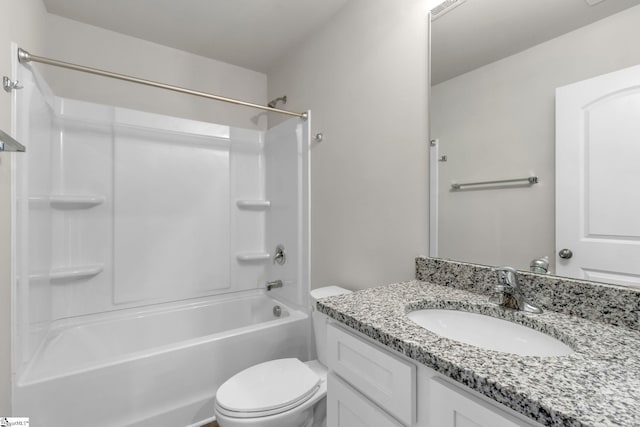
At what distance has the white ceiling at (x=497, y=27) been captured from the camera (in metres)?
0.94

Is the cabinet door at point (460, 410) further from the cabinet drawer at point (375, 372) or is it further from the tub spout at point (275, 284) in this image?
the tub spout at point (275, 284)

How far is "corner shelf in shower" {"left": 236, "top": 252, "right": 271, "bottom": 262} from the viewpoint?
2.48m

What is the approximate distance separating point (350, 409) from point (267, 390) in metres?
0.59

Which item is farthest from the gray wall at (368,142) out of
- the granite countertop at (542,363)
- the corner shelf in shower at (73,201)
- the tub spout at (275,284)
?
the corner shelf in shower at (73,201)

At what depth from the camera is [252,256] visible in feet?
8.20

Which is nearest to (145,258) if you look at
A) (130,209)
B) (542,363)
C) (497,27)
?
(130,209)

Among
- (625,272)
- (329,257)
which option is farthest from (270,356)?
(625,272)

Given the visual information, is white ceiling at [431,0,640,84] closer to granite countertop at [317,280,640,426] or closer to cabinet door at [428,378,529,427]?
granite countertop at [317,280,640,426]

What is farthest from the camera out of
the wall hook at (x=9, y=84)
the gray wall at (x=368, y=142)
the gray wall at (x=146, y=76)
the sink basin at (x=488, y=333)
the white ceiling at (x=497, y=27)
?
the gray wall at (x=146, y=76)

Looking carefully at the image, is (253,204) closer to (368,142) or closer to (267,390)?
(368,142)

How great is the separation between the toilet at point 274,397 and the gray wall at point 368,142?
0.50m

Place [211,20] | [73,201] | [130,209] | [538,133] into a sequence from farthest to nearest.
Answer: [130,209]
[211,20]
[73,201]
[538,133]

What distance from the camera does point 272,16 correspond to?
6.22 feet

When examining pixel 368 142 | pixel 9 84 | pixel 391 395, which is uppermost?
pixel 9 84
